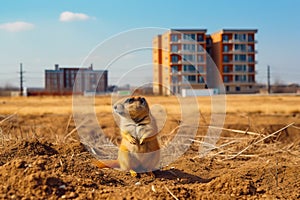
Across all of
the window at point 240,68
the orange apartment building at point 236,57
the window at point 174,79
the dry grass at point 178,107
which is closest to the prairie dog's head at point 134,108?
the window at point 174,79

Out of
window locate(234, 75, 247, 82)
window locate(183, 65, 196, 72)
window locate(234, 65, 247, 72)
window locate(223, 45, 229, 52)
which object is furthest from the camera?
window locate(223, 45, 229, 52)

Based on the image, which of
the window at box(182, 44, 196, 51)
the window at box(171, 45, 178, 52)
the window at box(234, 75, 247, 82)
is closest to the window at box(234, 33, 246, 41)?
the window at box(234, 75, 247, 82)

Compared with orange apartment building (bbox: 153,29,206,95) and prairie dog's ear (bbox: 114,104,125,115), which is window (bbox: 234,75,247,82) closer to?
orange apartment building (bbox: 153,29,206,95)

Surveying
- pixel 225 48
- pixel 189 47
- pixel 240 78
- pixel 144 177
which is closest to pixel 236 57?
pixel 225 48

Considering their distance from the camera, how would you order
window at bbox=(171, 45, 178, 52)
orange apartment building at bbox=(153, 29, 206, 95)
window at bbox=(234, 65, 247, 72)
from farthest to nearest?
window at bbox=(234, 65, 247, 72), window at bbox=(171, 45, 178, 52), orange apartment building at bbox=(153, 29, 206, 95)

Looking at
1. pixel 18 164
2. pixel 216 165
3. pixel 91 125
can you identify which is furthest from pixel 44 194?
pixel 91 125

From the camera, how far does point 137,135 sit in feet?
12.0

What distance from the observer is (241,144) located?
19.0 ft

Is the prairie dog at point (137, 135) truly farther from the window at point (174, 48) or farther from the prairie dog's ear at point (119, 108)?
the window at point (174, 48)

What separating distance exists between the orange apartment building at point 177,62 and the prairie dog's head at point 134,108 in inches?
28.1

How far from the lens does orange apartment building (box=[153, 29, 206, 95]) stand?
449 cm

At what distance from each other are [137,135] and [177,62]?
2.17 m

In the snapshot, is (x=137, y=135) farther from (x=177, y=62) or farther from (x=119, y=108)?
(x=177, y=62)

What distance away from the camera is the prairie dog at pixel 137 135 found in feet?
11.9
